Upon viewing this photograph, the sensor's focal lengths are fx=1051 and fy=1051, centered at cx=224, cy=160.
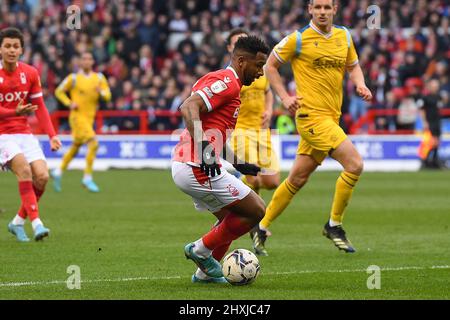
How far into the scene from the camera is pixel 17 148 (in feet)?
39.1

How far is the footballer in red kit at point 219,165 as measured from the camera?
826 cm

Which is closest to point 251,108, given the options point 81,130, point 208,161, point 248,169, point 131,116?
point 248,169

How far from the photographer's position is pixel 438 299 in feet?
25.0

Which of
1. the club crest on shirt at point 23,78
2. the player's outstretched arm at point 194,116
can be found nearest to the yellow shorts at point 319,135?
the player's outstretched arm at point 194,116

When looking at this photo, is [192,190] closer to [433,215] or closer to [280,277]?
[280,277]

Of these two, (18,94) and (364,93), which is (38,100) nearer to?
(18,94)

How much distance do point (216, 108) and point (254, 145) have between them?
4.77 metres

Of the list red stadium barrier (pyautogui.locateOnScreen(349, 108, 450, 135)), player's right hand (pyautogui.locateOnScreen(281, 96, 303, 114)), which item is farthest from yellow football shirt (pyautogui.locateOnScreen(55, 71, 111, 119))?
player's right hand (pyautogui.locateOnScreen(281, 96, 303, 114))

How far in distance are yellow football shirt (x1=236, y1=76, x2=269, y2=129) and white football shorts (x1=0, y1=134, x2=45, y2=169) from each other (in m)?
2.60

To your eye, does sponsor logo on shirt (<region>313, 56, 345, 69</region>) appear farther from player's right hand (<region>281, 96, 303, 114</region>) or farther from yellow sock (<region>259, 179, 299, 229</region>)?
yellow sock (<region>259, 179, 299, 229</region>)

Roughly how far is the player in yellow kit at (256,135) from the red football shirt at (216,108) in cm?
433

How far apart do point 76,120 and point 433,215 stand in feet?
27.7

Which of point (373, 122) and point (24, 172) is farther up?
point (24, 172)

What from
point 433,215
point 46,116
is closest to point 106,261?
point 46,116
